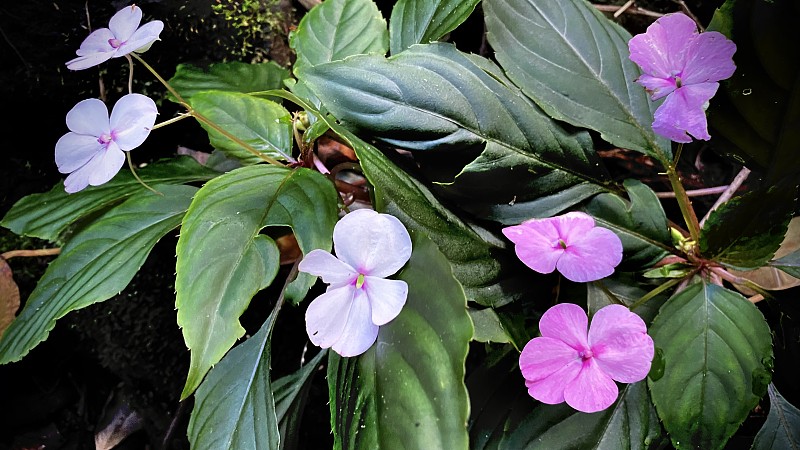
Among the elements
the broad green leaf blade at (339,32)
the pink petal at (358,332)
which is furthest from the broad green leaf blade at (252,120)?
the pink petal at (358,332)

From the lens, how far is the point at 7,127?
3.71 feet

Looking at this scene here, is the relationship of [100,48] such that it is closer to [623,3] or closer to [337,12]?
[337,12]

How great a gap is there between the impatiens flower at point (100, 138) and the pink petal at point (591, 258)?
0.50m

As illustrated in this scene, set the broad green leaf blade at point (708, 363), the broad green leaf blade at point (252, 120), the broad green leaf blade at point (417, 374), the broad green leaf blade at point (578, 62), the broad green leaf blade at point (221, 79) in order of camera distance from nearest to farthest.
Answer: the broad green leaf blade at point (417, 374)
the broad green leaf blade at point (708, 363)
the broad green leaf blade at point (578, 62)
the broad green leaf blade at point (252, 120)
the broad green leaf blade at point (221, 79)

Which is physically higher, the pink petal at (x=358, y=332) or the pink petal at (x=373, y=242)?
the pink petal at (x=373, y=242)

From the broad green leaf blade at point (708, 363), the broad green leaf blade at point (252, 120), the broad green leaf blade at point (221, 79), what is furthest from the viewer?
the broad green leaf blade at point (221, 79)

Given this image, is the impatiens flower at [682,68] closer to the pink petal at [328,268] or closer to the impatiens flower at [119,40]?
the pink petal at [328,268]

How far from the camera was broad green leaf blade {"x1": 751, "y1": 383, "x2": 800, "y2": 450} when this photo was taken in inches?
28.6

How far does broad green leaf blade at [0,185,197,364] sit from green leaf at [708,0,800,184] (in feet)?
2.42

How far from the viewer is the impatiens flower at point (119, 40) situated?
2.35ft

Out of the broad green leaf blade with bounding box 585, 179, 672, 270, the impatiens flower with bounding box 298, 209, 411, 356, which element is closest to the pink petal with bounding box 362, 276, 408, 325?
the impatiens flower with bounding box 298, 209, 411, 356

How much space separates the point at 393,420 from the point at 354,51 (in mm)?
627

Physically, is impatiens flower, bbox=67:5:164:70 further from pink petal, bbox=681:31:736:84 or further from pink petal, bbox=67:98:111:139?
pink petal, bbox=681:31:736:84

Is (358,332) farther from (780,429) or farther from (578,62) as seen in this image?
(780,429)
